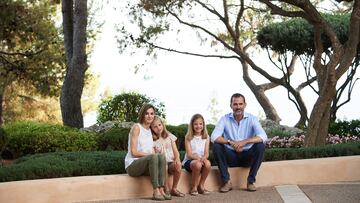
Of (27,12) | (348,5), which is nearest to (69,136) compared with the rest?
(27,12)

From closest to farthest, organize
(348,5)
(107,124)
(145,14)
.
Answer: (107,124), (145,14), (348,5)

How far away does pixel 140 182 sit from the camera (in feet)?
25.0

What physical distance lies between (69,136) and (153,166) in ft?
19.5

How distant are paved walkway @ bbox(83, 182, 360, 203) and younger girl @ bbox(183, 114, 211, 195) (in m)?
0.20

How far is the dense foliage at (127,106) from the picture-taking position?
54.6 ft

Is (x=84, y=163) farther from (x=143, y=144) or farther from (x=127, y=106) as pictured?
(x=127, y=106)

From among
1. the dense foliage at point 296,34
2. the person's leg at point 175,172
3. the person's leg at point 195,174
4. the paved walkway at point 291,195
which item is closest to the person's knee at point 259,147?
the paved walkway at point 291,195

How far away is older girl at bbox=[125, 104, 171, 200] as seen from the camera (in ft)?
23.7

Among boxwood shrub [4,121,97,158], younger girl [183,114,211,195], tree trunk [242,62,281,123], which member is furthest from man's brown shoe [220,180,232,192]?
tree trunk [242,62,281,123]

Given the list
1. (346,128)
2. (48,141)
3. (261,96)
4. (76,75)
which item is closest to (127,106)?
(76,75)

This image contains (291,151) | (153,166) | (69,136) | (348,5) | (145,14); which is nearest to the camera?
(153,166)

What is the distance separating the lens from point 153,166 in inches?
285

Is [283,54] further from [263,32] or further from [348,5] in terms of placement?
[348,5]

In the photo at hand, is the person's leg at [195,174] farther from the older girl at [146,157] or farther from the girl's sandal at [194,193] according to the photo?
→ the older girl at [146,157]
